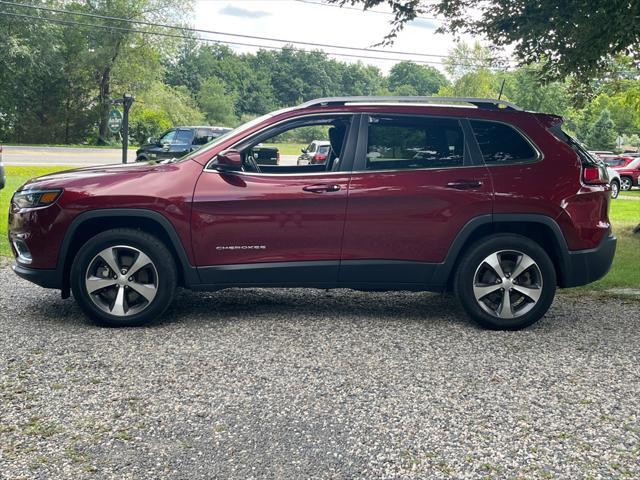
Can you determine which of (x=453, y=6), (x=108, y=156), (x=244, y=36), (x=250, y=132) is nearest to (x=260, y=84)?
(x=244, y=36)

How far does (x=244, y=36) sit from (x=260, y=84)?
48.4 metres

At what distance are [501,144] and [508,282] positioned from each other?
1.14m

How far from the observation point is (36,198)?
18.0 feet

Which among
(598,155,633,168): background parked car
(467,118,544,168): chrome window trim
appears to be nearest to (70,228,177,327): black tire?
(467,118,544,168): chrome window trim

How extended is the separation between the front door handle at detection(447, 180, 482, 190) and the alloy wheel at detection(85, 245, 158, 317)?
2450mm

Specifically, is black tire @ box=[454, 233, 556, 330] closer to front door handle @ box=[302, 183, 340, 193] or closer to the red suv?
the red suv

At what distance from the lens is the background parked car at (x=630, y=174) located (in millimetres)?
29328

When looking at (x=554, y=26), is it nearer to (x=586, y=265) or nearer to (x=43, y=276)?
(x=586, y=265)

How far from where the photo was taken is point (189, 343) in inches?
204

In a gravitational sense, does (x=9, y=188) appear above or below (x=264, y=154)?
below

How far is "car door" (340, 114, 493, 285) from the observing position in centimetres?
559

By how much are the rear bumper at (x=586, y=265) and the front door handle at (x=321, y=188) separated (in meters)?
1.98

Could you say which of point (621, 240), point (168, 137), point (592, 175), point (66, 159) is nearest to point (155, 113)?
point (66, 159)

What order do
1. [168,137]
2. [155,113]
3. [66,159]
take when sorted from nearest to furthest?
[168,137] < [66,159] < [155,113]
